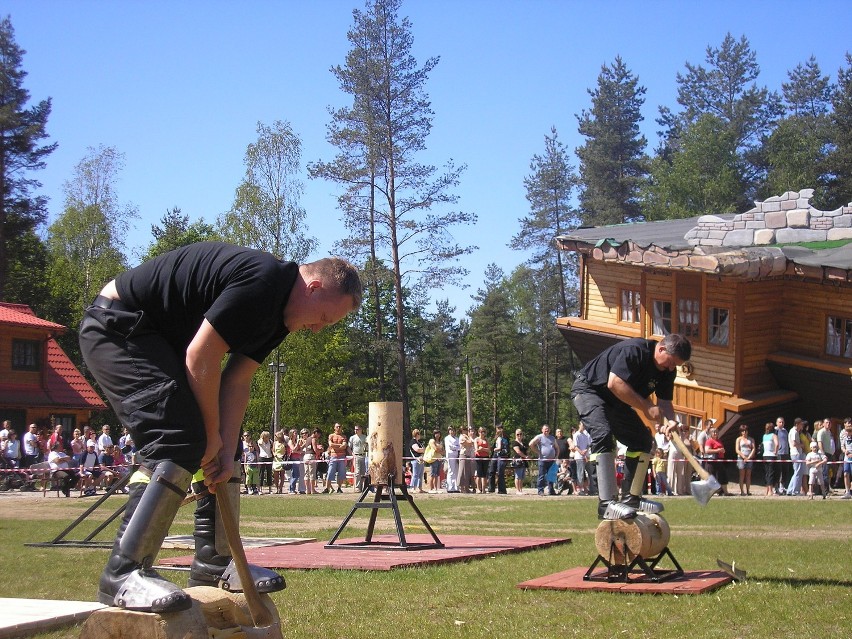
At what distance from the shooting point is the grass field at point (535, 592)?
19.0 ft

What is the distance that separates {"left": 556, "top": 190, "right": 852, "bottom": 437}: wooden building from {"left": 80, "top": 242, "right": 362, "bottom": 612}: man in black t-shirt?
24.6 metres

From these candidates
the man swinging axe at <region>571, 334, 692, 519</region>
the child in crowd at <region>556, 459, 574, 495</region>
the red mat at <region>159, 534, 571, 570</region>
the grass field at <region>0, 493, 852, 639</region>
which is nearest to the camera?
the grass field at <region>0, 493, 852, 639</region>

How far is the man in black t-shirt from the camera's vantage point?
4277mm

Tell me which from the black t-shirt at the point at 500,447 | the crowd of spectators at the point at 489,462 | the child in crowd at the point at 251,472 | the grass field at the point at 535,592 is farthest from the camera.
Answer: the child in crowd at the point at 251,472

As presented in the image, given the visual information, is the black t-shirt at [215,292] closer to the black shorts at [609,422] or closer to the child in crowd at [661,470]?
the black shorts at [609,422]

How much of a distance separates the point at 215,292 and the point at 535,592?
3.71 m

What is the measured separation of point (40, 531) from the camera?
13.1 m

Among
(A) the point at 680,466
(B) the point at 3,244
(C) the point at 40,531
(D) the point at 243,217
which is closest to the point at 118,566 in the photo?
(C) the point at 40,531

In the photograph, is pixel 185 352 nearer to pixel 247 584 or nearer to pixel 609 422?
pixel 247 584

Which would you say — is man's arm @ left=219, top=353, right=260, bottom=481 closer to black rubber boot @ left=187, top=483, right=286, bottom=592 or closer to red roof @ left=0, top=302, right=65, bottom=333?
black rubber boot @ left=187, top=483, right=286, bottom=592

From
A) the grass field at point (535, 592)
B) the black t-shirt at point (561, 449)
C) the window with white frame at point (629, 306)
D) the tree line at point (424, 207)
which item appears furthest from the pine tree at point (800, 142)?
the grass field at point (535, 592)

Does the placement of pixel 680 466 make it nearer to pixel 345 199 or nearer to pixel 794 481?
pixel 794 481

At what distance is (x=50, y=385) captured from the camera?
1654 inches

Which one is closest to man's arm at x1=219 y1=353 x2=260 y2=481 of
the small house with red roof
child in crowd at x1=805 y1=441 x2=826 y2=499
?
child in crowd at x1=805 y1=441 x2=826 y2=499
